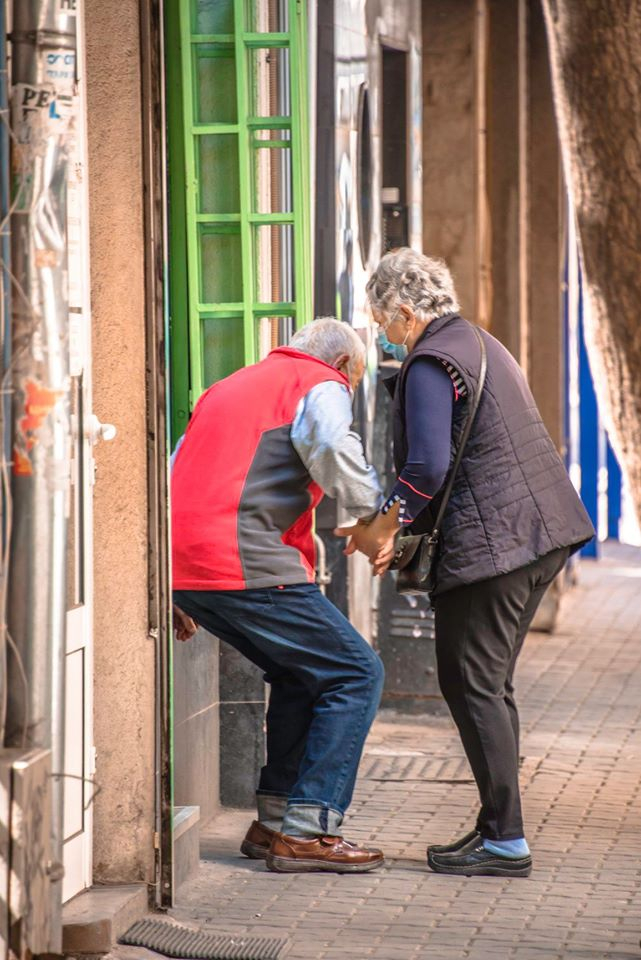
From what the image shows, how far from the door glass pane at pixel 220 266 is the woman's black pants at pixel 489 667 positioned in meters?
1.59

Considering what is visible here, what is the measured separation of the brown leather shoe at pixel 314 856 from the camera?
598cm

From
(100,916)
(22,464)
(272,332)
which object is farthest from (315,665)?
(22,464)

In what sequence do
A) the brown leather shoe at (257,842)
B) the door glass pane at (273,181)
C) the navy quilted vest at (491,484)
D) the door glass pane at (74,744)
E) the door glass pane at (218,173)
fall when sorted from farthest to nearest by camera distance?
the door glass pane at (273,181)
the door glass pane at (218,173)
the brown leather shoe at (257,842)
the navy quilted vest at (491,484)
the door glass pane at (74,744)

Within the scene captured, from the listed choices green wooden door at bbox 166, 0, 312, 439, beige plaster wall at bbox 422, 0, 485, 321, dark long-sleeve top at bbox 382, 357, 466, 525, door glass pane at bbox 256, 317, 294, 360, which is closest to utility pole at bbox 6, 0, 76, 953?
dark long-sleeve top at bbox 382, 357, 466, 525

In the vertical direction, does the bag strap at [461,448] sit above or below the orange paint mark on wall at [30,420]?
below

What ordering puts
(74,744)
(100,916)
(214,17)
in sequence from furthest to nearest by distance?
(214,17) → (74,744) → (100,916)

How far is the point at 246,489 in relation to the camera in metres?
5.88

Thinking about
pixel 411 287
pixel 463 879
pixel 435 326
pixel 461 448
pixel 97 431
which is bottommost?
pixel 463 879

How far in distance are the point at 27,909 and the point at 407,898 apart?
6.75 feet

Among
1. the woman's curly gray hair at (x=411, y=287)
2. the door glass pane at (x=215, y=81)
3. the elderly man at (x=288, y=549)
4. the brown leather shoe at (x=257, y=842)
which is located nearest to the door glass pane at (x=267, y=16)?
the door glass pane at (x=215, y=81)

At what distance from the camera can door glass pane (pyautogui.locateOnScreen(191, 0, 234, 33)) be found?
6711 mm

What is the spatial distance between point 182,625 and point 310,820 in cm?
76

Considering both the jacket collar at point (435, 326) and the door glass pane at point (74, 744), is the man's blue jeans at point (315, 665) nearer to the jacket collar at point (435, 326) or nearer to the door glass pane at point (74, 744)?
the door glass pane at point (74, 744)

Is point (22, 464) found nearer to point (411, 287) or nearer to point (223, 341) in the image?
point (411, 287)
